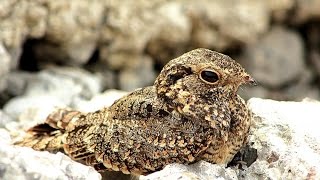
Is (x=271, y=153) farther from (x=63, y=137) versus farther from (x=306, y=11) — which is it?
(x=306, y=11)

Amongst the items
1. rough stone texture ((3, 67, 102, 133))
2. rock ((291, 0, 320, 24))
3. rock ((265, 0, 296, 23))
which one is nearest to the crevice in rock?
rough stone texture ((3, 67, 102, 133))

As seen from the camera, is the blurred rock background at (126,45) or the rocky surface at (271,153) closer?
the rocky surface at (271,153)

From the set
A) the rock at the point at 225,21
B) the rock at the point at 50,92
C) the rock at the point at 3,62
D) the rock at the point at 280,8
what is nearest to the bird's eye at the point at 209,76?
the rock at the point at 50,92

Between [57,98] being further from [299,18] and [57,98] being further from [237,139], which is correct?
[299,18]

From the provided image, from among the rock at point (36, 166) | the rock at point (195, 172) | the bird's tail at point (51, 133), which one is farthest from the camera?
the bird's tail at point (51, 133)

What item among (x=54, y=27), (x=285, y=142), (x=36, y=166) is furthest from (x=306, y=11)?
(x=36, y=166)

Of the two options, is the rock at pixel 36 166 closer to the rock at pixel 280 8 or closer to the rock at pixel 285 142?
the rock at pixel 285 142

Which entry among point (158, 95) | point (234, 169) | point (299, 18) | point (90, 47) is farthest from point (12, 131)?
point (299, 18)
